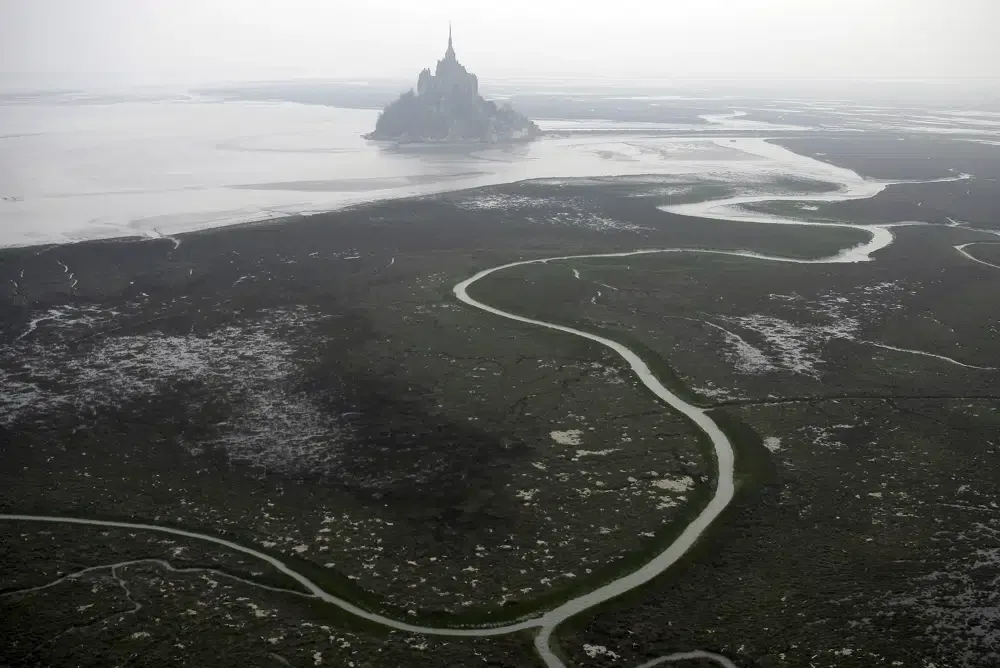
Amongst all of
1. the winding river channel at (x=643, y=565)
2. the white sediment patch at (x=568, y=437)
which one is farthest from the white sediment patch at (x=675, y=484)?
the white sediment patch at (x=568, y=437)

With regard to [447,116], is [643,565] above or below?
below

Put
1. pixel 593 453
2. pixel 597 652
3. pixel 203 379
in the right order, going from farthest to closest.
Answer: pixel 203 379
pixel 593 453
pixel 597 652

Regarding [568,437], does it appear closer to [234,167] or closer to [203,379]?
[203,379]

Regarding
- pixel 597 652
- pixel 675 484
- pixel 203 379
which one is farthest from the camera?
pixel 203 379

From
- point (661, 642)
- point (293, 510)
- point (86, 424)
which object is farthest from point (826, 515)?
point (86, 424)

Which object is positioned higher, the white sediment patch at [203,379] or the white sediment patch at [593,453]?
the white sediment patch at [203,379]

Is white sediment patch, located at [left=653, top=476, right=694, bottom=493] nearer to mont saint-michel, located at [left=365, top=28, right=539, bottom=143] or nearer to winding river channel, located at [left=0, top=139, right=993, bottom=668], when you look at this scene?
winding river channel, located at [left=0, top=139, right=993, bottom=668]

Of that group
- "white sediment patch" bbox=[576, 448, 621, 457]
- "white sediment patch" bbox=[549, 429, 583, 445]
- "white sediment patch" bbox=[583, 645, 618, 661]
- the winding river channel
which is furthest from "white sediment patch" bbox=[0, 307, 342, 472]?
"white sediment patch" bbox=[583, 645, 618, 661]

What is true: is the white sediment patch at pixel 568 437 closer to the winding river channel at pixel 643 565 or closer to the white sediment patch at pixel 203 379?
the winding river channel at pixel 643 565

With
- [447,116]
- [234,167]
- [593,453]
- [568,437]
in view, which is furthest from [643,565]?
[447,116]
